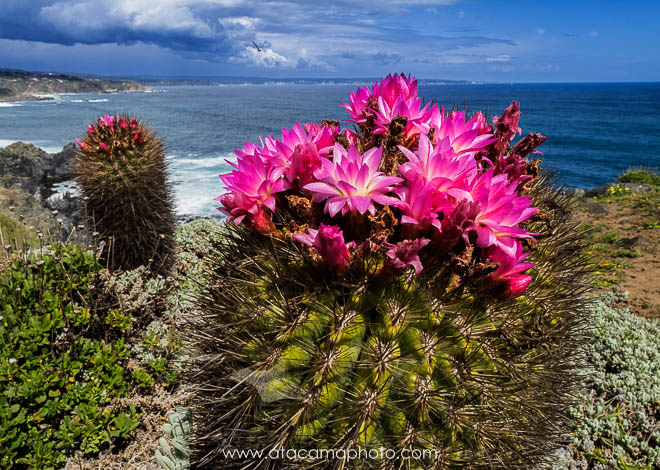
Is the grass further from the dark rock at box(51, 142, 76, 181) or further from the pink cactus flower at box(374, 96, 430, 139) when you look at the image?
the dark rock at box(51, 142, 76, 181)

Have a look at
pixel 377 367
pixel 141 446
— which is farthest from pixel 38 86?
pixel 377 367

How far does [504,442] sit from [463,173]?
1256 mm

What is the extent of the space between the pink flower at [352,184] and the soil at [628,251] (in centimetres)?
318

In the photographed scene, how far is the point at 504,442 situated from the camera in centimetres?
197

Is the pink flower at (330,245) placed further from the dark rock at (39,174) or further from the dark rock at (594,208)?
the dark rock at (39,174)

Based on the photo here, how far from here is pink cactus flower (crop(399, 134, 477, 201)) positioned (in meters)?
1.81

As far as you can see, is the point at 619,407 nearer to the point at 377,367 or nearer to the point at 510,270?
the point at 510,270

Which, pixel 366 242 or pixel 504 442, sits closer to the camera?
pixel 366 242

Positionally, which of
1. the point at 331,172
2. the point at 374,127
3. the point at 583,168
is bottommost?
the point at 583,168

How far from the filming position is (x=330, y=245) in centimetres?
177

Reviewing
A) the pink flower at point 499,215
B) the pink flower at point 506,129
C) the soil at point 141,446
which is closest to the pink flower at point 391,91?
the pink flower at point 506,129

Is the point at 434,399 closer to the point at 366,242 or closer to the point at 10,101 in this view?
the point at 366,242

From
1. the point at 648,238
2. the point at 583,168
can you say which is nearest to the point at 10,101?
the point at 583,168

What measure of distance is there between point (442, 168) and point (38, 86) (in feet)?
450
